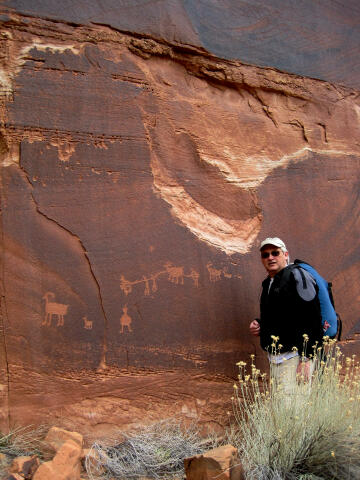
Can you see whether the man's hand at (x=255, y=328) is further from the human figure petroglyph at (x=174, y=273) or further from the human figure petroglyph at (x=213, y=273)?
the human figure petroglyph at (x=174, y=273)

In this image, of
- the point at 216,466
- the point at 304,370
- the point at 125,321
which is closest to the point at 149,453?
the point at 216,466

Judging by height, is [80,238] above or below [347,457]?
above

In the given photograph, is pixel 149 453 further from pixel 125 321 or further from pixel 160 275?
pixel 160 275

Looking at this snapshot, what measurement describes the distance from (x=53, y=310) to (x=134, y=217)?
0.86 metres

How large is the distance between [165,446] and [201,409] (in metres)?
0.45

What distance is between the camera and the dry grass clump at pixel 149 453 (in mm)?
3010

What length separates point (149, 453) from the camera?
3.14 meters

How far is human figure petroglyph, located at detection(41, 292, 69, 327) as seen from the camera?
324 centimetres

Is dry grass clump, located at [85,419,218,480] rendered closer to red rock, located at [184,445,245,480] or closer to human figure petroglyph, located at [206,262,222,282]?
red rock, located at [184,445,245,480]

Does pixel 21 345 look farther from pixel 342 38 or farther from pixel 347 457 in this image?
pixel 342 38

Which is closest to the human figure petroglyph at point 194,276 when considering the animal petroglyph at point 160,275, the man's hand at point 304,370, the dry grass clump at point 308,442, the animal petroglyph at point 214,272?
the animal petroglyph at point 160,275

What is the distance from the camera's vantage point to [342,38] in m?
4.59

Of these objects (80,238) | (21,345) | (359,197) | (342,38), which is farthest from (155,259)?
(342,38)

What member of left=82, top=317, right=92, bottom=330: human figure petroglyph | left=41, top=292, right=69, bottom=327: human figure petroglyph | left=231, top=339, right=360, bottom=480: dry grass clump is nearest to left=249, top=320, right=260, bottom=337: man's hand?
left=231, top=339, right=360, bottom=480: dry grass clump
